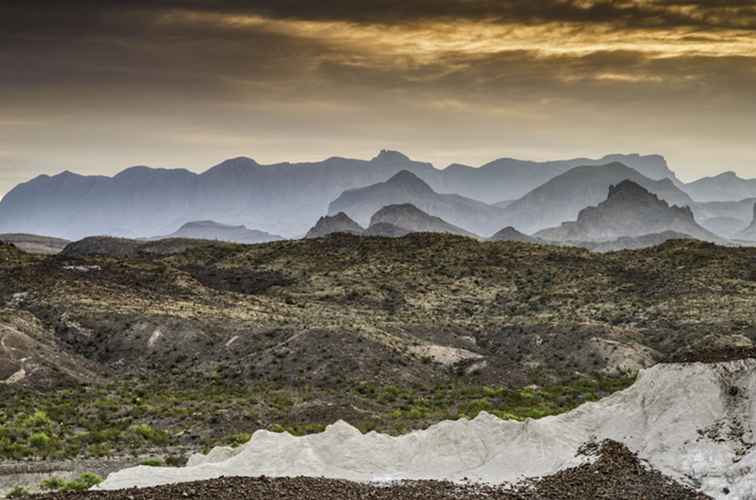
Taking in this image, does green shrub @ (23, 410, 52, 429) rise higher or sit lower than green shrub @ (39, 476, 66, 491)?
lower

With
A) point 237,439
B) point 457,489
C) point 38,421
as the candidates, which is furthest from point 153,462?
point 457,489

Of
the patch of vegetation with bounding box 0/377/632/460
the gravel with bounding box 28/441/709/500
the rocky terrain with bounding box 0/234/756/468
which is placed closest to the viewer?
the gravel with bounding box 28/441/709/500

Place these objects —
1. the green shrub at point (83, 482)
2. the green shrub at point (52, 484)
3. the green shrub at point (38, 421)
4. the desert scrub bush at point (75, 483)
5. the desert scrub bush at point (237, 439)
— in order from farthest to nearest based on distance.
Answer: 1. the green shrub at point (38, 421)
2. the desert scrub bush at point (237, 439)
3. the green shrub at point (52, 484)
4. the desert scrub bush at point (75, 483)
5. the green shrub at point (83, 482)

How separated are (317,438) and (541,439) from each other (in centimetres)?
806


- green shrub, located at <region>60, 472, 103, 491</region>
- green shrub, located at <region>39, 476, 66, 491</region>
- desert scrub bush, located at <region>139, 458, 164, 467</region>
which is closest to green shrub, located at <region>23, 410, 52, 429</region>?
desert scrub bush, located at <region>139, 458, 164, 467</region>

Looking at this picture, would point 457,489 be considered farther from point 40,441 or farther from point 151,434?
point 40,441

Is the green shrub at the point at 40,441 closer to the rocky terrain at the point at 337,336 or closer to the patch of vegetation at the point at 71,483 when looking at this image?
the rocky terrain at the point at 337,336

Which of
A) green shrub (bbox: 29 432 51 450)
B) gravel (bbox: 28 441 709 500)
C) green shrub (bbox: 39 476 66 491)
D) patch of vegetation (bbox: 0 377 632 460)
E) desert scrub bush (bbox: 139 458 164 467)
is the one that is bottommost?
patch of vegetation (bbox: 0 377 632 460)

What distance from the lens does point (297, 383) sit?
2073 inches

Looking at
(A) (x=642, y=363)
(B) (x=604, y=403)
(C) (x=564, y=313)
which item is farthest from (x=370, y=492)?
(C) (x=564, y=313)

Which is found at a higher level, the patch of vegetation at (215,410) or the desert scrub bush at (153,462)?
the desert scrub bush at (153,462)

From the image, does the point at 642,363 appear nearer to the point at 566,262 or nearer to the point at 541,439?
the point at 541,439

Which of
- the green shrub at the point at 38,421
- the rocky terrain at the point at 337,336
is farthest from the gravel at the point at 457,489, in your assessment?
the green shrub at the point at 38,421

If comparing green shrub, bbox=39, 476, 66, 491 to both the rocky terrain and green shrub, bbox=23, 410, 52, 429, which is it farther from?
green shrub, bbox=23, 410, 52, 429
